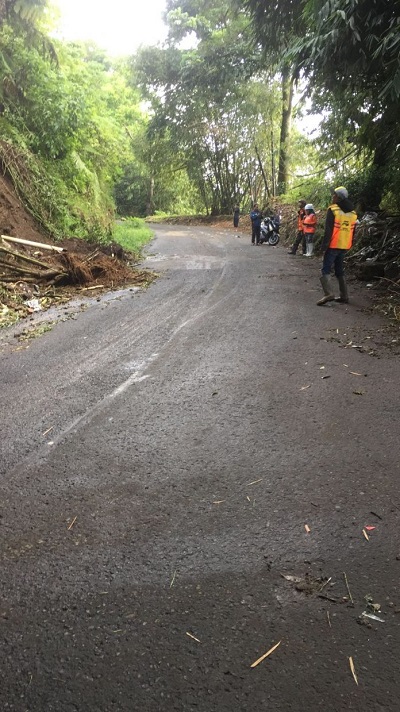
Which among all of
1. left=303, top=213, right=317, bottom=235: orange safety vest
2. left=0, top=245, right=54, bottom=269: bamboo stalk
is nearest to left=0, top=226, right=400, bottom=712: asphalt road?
left=0, top=245, right=54, bottom=269: bamboo stalk

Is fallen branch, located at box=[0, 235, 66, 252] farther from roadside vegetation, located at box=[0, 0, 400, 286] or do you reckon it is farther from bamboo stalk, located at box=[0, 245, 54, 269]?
roadside vegetation, located at box=[0, 0, 400, 286]

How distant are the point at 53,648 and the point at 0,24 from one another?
47.7 ft

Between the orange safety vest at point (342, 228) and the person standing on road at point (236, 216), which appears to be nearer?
the orange safety vest at point (342, 228)

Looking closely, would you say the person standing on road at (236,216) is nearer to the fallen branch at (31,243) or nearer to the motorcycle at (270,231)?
the motorcycle at (270,231)

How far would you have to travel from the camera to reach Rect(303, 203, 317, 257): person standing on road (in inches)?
554

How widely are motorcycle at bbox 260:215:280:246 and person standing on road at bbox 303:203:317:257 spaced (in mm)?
4249

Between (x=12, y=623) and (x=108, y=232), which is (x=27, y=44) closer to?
(x=108, y=232)

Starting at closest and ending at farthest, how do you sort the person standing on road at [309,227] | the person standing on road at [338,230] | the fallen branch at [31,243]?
the person standing on road at [338,230] → the fallen branch at [31,243] → the person standing on road at [309,227]

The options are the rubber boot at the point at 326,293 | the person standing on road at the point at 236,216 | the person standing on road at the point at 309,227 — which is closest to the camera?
the rubber boot at the point at 326,293

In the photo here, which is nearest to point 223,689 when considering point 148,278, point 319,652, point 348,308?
point 319,652

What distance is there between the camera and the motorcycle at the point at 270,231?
18.8 meters

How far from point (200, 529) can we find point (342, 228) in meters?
6.24

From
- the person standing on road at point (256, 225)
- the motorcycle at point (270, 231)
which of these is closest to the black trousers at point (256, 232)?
the person standing on road at point (256, 225)

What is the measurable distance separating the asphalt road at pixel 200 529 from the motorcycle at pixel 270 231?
14.1 meters
